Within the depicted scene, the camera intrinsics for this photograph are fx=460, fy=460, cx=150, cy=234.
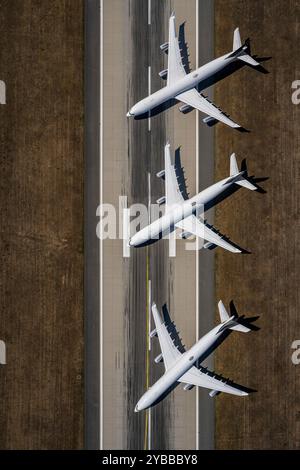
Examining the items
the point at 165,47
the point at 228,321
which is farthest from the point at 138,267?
the point at 165,47

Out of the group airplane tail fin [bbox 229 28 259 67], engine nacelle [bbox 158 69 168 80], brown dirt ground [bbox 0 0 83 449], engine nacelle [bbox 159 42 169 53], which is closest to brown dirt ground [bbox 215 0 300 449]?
airplane tail fin [bbox 229 28 259 67]

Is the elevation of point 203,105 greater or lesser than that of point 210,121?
greater

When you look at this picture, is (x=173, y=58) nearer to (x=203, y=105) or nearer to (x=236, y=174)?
(x=203, y=105)

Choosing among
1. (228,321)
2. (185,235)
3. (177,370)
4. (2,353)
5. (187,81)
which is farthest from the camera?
(185,235)

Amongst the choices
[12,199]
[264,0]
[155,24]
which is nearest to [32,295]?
[12,199]

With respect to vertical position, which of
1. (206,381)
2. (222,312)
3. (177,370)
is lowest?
(206,381)

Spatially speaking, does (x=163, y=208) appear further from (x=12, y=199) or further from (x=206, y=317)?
(x=12, y=199)
